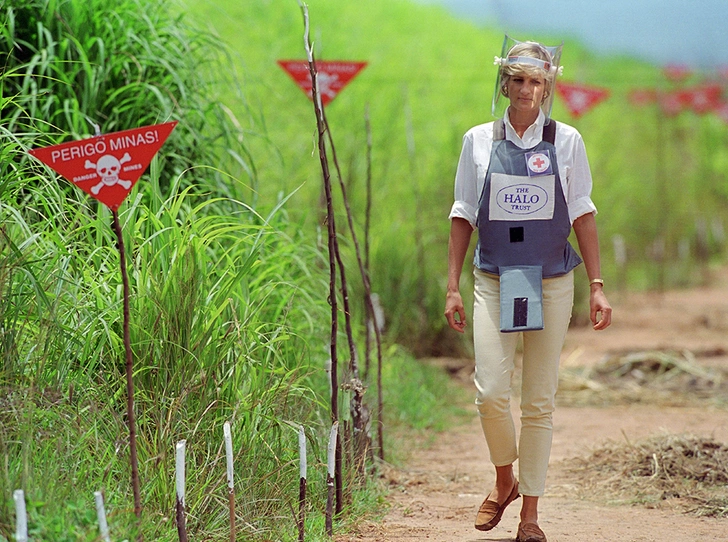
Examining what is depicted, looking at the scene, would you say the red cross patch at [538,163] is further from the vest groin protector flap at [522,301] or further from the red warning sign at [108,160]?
the red warning sign at [108,160]

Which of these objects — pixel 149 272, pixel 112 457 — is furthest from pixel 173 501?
pixel 149 272

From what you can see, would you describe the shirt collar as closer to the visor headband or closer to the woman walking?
the woman walking

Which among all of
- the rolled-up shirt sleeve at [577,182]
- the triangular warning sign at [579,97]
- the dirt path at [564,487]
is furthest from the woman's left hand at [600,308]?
the triangular warning sign at [579,97]

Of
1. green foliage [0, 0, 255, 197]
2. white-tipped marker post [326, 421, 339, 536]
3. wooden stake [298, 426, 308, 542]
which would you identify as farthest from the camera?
green foliage [0, 0, 255, 197]

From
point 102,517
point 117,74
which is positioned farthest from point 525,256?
point 117,74

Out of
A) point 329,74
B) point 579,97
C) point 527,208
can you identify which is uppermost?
point 579,97

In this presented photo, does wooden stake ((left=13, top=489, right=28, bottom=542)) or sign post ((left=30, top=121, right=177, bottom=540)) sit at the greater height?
sign post ((left=30, top=121, right=177, bottom=540))

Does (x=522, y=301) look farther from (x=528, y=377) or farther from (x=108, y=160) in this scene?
(x=108, y=160)

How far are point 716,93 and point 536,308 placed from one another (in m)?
12.0

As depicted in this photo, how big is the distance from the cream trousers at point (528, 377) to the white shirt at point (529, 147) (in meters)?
0.24

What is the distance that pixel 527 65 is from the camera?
2.97 metres

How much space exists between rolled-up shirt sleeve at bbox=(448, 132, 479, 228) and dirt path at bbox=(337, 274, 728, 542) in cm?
98

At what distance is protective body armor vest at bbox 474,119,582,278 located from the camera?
2.94m

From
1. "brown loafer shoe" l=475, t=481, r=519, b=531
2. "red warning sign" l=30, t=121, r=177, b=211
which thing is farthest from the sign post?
"brown loafer shoe" l=475, t=481, r=519, b=531
